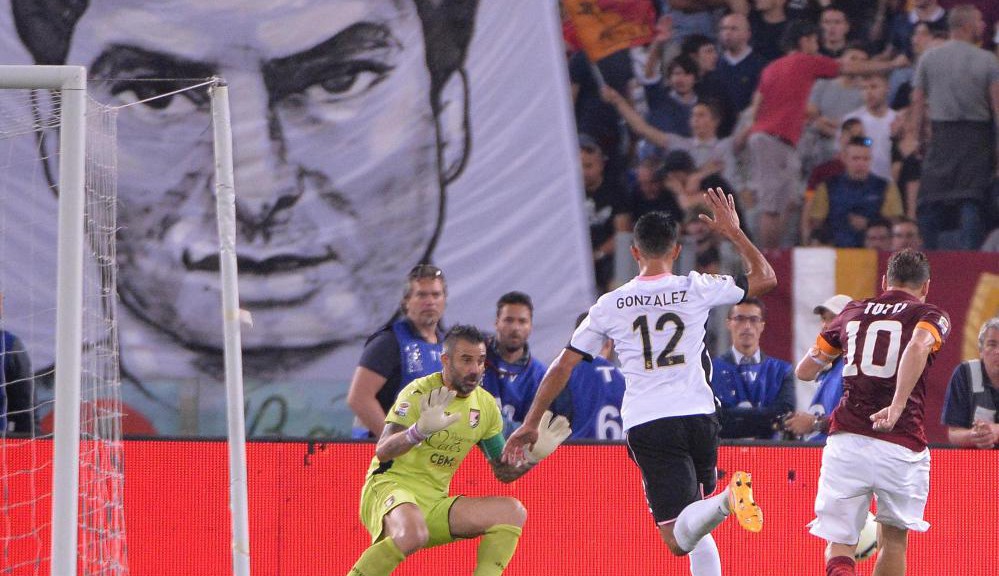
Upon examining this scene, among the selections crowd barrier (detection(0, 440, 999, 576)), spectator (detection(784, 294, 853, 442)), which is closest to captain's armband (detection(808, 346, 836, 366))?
spectator (detection(784, 294, 853, 442))

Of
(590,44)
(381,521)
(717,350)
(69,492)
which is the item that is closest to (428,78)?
(590,44)

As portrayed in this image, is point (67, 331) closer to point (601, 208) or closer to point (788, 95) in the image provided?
point (601, 208)

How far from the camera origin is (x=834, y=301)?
838 cm

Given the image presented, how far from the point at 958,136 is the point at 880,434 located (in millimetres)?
4447

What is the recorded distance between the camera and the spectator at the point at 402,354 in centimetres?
780

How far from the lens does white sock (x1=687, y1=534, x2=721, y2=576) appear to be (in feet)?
21.4

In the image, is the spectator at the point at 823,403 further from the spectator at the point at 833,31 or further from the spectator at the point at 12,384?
the spectator at the point at 12,384

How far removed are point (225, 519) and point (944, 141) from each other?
585cm

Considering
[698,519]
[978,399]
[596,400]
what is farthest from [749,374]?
[698,519]

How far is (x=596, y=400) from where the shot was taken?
8562 millimetres

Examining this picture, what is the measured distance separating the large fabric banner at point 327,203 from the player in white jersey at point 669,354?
3.77 metres

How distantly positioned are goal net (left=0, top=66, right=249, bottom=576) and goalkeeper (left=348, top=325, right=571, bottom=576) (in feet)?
3.20

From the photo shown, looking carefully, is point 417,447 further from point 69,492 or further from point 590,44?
point 590,44

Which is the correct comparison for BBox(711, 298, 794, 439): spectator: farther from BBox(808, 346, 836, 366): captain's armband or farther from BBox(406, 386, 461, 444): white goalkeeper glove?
BBox(406, 386, 461, 444): white goalkeeper glove
